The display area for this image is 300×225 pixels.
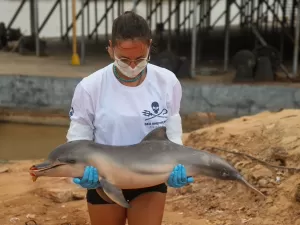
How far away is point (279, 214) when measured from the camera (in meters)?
5.50

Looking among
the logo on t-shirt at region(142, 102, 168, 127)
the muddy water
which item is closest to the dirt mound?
→ the logo on t-shirt at region(142, 102, 168, 127)

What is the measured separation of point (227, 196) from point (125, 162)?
3.17 meters

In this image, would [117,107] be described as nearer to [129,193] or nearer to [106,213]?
[129,193]

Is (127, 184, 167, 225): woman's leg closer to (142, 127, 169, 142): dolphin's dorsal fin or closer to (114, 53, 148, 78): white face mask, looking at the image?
(142, 127, 169, 142): dolphin's dorsal fin

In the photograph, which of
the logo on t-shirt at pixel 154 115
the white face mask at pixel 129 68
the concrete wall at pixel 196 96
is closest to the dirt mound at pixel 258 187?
the logo on t-shirt at pixel 154 115

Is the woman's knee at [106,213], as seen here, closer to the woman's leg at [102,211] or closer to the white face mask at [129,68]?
the woman's leg at [102,211]

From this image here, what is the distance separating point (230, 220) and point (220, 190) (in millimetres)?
666

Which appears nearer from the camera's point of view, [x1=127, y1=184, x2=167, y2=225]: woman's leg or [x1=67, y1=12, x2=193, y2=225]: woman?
[x1=67, y1=12, x2=193, y2=225]: woman

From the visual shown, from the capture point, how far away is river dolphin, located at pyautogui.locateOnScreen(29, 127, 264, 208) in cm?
316

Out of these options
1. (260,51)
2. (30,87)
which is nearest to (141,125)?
(30,87)

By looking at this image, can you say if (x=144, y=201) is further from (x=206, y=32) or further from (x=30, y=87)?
(x=206, y=32)

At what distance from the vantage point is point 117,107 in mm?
3174

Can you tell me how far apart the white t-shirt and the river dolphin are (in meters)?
0.06

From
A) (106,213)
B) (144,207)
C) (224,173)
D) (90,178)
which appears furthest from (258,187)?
(90,178)
